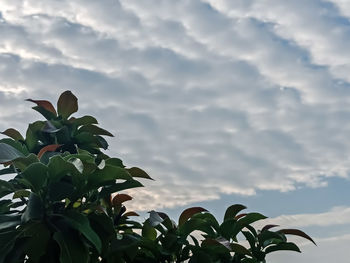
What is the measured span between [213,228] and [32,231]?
1116 millimetres

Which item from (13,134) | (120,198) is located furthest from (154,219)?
(13,134)

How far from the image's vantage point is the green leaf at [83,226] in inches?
86.2

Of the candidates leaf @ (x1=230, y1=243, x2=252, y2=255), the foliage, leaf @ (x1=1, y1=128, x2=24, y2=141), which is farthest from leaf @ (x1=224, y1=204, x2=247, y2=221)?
leaf @ (x1=1, y1=128, x2=24, y2=141)

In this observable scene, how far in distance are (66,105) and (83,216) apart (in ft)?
2.94

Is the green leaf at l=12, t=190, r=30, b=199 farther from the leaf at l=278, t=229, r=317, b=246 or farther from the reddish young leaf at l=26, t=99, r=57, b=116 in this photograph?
the leaf at l=278, t=229, r=317, b=246

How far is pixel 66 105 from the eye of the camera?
2982 mm

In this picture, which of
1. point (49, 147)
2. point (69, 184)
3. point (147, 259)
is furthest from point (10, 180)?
point (147, 259)

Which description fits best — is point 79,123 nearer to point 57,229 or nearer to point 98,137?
point 98,137

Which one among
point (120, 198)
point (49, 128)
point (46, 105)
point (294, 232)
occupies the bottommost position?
point (294, 232)

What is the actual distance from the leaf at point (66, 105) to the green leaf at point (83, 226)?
82 cm

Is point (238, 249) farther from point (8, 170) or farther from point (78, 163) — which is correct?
point (8, 170)

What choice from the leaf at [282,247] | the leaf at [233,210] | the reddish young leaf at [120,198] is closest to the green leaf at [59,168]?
the reddish young leaf at [120,198]

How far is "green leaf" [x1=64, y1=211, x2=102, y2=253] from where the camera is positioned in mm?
2189

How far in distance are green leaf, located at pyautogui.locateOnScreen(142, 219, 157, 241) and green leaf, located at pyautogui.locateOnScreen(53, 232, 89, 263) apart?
28.7 inches
